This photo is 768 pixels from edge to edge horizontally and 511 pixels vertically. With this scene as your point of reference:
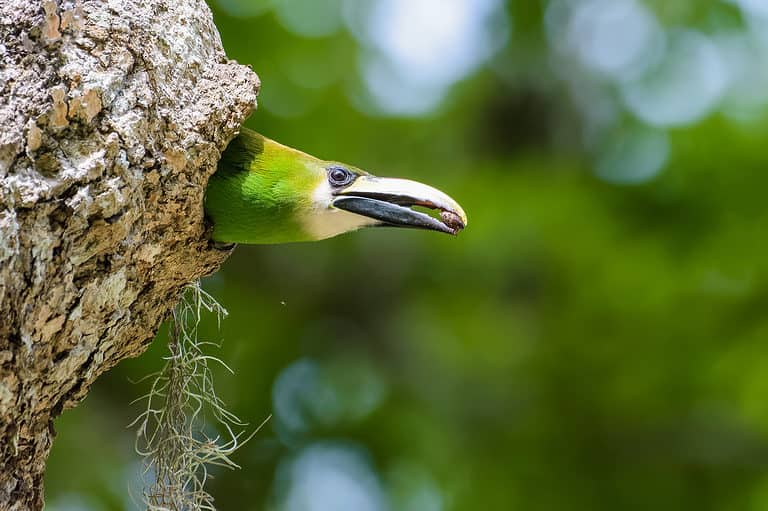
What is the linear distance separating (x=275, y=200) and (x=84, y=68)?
2.21ft

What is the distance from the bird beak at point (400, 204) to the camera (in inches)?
115

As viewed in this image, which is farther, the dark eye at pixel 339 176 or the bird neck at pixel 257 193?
the dark eye at pixel 339 176

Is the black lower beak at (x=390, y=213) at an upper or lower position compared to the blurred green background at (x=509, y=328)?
upper

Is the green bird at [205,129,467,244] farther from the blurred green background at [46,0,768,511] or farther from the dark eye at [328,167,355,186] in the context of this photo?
the blurred green background at [46,0,768,511]

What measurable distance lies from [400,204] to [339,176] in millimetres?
206

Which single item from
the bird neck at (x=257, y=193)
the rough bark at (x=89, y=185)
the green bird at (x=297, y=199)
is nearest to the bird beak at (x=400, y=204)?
the green bird at (x=297, y=199)

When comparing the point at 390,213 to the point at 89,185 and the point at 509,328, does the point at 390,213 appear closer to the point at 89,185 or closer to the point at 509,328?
the point at 89,185

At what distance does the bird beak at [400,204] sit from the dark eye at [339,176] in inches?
0.8

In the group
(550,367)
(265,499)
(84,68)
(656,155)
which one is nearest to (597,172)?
(656,155)

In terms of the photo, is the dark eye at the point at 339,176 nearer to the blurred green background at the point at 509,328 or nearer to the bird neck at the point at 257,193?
the bird neck at the point at 257,193

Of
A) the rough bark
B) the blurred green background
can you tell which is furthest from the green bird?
the blurred green background

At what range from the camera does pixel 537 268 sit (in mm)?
6609

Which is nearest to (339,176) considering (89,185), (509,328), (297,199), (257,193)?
(297,199)

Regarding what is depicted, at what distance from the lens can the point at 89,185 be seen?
8.00ft
